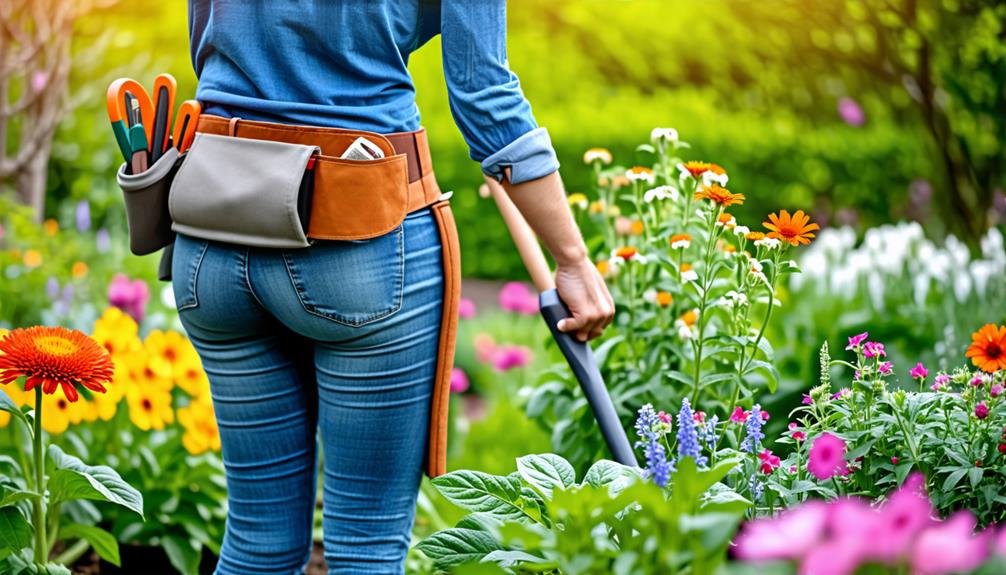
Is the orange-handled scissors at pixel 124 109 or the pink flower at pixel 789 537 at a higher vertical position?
the orange-handled scissors at pixel 124 109

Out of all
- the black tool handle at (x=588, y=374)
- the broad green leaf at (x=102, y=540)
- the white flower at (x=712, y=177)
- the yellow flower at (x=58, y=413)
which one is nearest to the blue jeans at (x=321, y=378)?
the black tool handle at (x=588, y=374)

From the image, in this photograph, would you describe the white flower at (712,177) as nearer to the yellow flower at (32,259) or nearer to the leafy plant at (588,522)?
the leafy plant at (588,522)

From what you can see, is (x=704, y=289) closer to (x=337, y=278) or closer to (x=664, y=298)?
(x=664, y=298)

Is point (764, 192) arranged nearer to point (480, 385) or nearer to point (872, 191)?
point (872, 191)

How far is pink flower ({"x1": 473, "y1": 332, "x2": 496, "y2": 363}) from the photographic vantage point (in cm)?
410

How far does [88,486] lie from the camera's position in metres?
1.94

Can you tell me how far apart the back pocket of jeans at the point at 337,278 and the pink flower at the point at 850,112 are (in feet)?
20.7

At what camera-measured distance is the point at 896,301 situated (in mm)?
3432

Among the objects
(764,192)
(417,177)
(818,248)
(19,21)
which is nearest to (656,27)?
(764,192)

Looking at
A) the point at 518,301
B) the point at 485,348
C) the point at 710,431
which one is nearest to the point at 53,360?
the point at 710,431

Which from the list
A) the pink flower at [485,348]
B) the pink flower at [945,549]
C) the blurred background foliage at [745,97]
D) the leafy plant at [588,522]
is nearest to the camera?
the pink flower at [945,549]

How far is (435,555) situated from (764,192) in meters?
5.40

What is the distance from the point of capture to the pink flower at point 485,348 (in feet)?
13.4

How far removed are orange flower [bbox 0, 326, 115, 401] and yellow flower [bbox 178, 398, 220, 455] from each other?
0.90 metres
